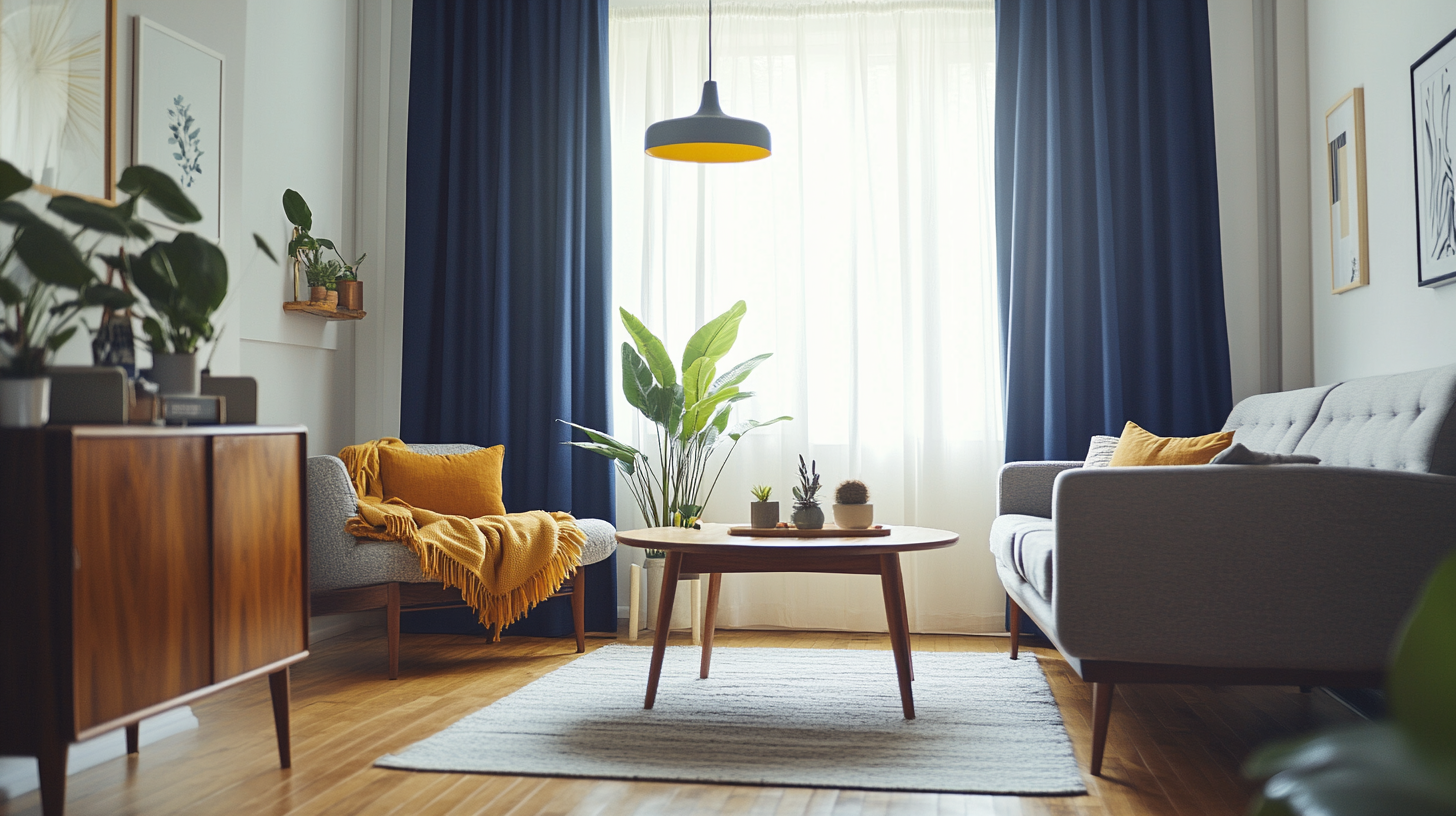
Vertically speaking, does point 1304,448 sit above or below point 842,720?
above

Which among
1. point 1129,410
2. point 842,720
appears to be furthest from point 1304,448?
point 842,720

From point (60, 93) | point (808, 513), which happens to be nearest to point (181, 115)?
point (60, 93)

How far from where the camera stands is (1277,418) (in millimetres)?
3047

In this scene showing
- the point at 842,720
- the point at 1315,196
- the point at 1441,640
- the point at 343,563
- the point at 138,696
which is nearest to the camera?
the point at 1441,640

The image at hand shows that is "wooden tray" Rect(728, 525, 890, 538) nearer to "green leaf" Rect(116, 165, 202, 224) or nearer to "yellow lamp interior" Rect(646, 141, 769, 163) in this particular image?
"yellow lamp interior" Rect(646, 141, 769, 163)

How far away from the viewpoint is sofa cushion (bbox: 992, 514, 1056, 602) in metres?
2.41

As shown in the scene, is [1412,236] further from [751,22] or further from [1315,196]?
[751,22]

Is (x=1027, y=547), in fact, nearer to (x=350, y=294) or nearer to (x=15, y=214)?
(x=15, y=214)

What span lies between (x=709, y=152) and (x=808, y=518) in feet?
3.91

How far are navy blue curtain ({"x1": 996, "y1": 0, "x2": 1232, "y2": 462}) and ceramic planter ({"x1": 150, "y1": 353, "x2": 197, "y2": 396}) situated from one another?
2.81 meters

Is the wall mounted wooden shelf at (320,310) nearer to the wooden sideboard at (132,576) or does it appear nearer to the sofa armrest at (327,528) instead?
the sofa armrest at (327,528)

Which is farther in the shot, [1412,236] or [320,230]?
[320,230]

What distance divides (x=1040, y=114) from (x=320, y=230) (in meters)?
2.85

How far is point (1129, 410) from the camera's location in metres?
3.90
